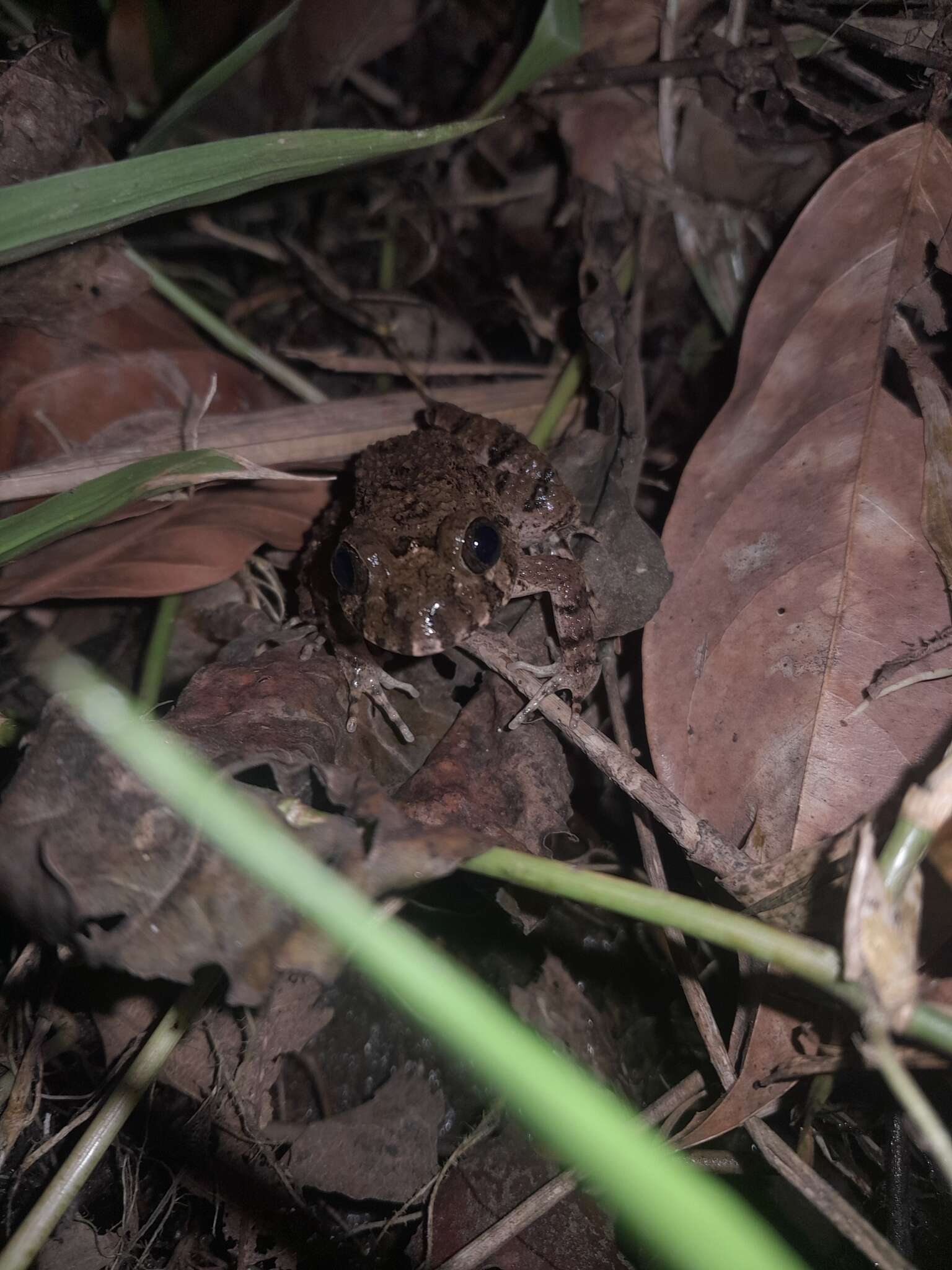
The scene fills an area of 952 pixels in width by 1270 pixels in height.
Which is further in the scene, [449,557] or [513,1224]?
[449,557]

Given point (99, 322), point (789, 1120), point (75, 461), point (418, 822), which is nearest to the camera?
point (418, 822)

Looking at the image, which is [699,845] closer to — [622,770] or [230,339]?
[622,770]

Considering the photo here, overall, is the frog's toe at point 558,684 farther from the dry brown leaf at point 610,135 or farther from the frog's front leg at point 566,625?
the dry brown leaf at point 610,135

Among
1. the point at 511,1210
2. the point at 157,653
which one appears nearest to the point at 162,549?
the point at 157,653

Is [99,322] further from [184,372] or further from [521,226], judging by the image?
[521,226]

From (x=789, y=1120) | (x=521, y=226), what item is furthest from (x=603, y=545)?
(x=521, y=226)

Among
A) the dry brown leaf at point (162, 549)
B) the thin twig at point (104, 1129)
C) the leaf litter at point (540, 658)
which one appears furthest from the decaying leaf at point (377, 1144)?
the dry brown leaf at point (162, 549)

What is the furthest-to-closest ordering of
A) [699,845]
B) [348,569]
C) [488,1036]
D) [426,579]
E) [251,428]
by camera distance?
[251,428]
[348,569]
[426,579]
[699,845]
[488,1036]

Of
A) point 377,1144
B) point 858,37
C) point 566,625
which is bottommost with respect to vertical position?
point 377,1144
